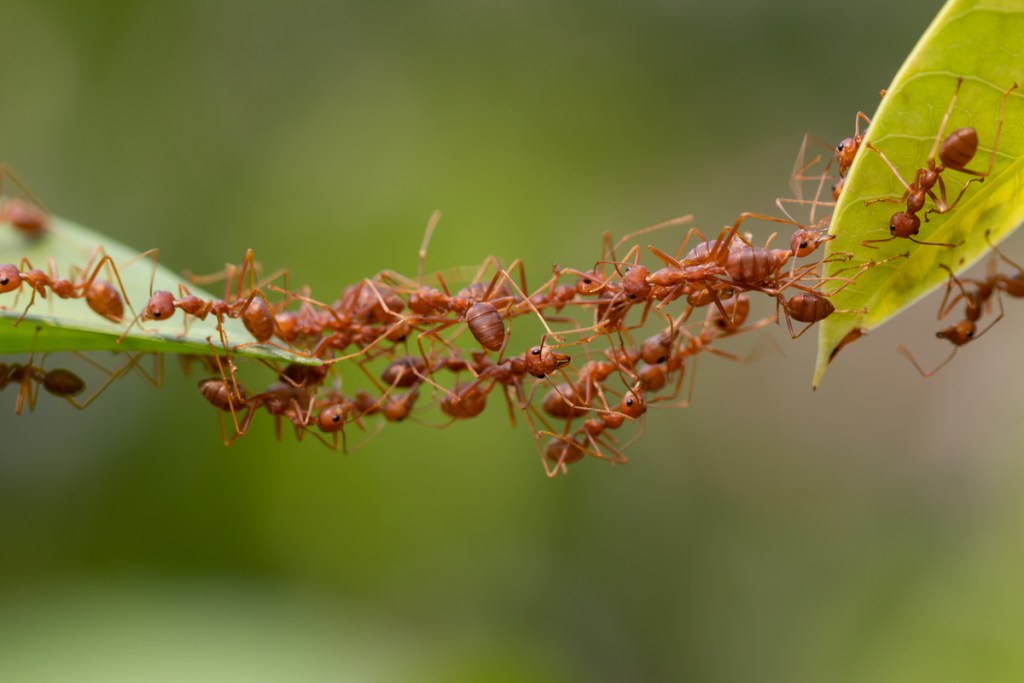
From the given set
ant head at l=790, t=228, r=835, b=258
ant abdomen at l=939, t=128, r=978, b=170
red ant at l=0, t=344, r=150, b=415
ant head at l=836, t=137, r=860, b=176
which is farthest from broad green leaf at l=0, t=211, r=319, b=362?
ant head at l=836, t=137, r=860, b=176

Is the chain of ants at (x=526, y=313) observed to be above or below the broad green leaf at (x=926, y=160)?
below

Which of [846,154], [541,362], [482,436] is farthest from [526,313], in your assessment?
[482,436]

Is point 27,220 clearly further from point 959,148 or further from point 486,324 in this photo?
point 959,148

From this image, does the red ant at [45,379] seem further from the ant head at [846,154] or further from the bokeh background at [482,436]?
the ant head at [846,154]

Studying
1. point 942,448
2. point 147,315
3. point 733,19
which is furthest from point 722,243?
point 733,19

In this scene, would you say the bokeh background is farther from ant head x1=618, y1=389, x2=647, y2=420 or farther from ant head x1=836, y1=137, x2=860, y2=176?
ant head x1=836, y1=137, x2=860, y2=176

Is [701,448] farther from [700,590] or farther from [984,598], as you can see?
[984,598]

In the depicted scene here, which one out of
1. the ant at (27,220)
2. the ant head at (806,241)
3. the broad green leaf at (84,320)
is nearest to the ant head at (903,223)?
the ant head at (806,241)
